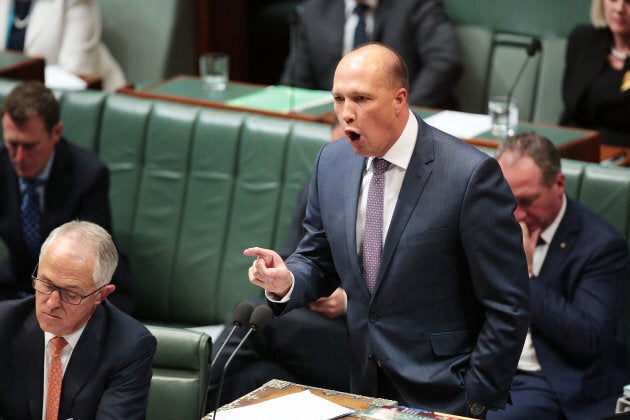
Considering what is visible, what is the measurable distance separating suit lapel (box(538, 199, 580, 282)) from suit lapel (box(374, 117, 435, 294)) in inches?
31.3

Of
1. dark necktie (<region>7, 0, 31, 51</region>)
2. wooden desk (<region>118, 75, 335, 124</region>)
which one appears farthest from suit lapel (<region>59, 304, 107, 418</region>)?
dark necktie (<region>7, 0, 31, 51</region>)

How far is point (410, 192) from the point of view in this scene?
2.51 m

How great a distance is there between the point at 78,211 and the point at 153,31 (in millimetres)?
2042

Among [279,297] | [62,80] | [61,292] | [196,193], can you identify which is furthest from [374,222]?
[62,80]

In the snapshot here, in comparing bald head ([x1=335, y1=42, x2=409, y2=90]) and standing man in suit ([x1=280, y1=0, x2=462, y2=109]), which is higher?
bald head ([x1=335, y1=42, x2=409, y2=90])

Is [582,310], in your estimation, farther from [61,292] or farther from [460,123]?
[61,292]

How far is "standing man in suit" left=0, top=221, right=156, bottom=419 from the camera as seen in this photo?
2.49 meters

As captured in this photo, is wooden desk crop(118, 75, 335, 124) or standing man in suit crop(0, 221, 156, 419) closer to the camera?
standing man in suit crop(0, 221, 156, 419)

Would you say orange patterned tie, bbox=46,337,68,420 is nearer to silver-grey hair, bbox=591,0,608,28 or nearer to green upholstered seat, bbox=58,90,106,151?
green upholstered seat, bbox=58,90,106,151

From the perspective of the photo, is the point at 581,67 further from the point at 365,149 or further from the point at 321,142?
the point at 365,149

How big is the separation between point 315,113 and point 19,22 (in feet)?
5.90

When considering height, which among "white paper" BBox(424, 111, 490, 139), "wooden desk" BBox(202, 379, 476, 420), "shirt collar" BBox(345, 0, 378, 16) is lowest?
"wooden desk" BBox(202, 379, 476, 420)

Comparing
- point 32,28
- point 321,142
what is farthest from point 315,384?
point 32,28

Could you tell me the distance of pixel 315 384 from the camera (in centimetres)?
A: 352
